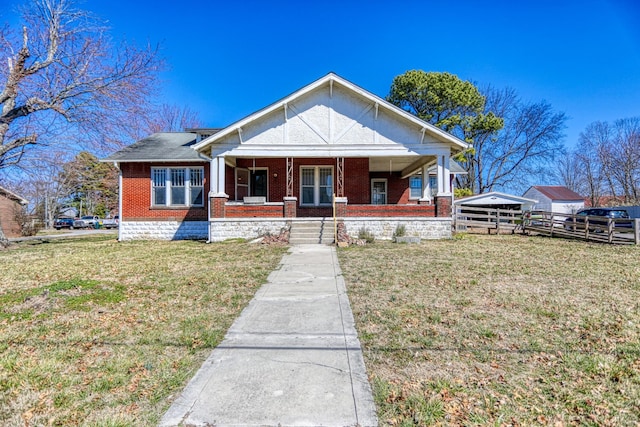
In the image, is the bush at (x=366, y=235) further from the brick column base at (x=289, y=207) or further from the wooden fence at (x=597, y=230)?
the wooden fence at (x=597, y=230)

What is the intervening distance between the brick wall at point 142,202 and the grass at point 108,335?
306 inches

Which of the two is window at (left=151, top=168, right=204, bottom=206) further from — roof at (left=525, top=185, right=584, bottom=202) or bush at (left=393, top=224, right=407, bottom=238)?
roof at (left=525, top=185, right=584, bottom=202)

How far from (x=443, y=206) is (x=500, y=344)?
34.7ft

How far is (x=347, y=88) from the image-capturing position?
545 inches

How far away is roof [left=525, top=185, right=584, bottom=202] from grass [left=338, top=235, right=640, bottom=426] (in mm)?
41507

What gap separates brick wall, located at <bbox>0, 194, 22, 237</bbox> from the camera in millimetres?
22547

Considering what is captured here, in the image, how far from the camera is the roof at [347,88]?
13336 mm

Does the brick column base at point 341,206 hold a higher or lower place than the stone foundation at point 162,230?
higher

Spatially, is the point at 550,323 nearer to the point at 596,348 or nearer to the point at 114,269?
the point at 596,348

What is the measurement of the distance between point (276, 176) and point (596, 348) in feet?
47.0

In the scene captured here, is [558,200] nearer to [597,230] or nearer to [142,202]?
[597,230]

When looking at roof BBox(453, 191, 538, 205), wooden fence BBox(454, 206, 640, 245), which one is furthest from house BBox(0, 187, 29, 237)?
roof BBox(453, 191, 538, 205)

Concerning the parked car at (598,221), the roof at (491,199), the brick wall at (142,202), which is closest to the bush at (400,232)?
the parked car at (598,221)

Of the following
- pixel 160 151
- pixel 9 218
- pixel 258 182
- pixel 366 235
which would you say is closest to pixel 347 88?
pixel 366 235
